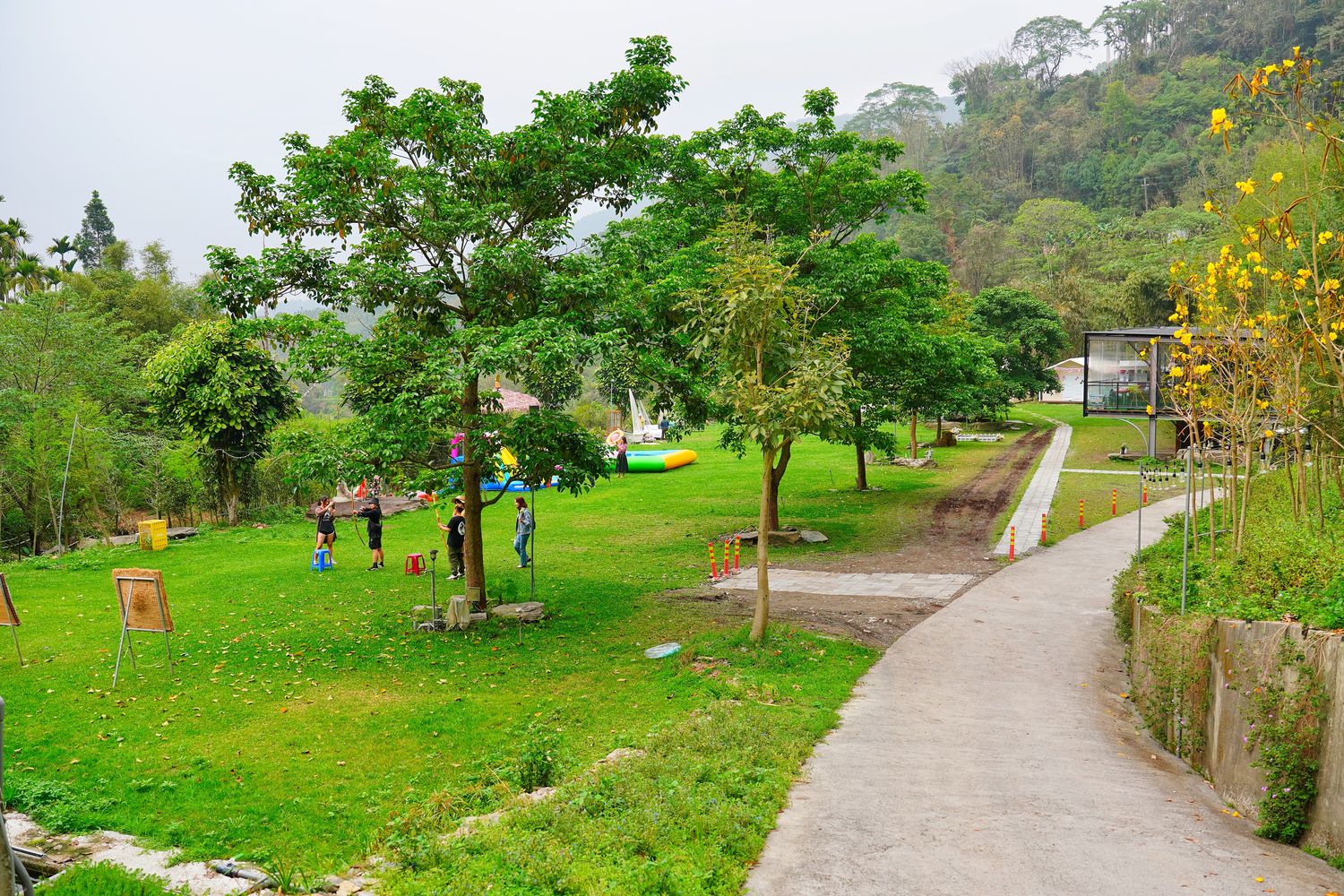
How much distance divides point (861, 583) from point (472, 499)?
7.78 metres

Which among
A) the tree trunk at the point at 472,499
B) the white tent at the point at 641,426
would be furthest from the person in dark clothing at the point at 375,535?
the white tent at the point at 641,426

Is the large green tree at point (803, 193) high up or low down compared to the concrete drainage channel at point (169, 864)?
up

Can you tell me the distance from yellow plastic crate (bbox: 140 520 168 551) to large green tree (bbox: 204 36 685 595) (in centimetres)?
1060

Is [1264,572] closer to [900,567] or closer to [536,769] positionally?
[536,769]

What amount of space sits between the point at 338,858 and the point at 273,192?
33.0ft

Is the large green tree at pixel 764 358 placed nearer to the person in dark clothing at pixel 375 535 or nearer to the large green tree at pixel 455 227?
the large green tree at pixel 455 227

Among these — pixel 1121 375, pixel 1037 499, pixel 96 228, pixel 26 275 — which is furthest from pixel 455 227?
pixel 96 228

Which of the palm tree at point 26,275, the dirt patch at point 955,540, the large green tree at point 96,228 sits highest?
the large green tree at point 96,228

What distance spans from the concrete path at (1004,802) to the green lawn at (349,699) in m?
0.44

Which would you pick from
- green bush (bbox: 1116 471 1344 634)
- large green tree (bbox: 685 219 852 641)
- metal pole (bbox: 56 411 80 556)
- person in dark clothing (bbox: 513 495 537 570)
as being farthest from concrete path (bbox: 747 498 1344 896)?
metal pole (bbox: 56 411 80 556)

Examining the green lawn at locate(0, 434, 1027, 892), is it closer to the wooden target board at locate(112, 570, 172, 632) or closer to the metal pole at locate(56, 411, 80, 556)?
the wooden target board at locate(112, 570, 172, 632)

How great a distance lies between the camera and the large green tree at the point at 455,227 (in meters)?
12.4

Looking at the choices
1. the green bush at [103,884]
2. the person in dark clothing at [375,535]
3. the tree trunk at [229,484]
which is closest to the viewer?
the green bush at [103,884]

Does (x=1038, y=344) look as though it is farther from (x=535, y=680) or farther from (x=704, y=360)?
(x=535, y=680)
